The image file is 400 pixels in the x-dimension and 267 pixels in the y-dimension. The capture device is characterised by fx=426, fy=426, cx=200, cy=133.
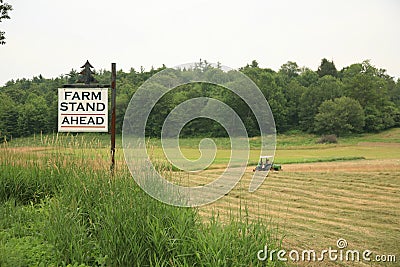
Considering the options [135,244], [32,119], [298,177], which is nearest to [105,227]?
[135,244]

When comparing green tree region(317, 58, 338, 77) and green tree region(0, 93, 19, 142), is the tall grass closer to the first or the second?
green tree region(0, 93, 19, 142)

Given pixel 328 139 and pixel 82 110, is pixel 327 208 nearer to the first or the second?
pixel 82 110

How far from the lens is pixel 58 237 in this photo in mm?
3469

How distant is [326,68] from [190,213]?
2994 centimetres

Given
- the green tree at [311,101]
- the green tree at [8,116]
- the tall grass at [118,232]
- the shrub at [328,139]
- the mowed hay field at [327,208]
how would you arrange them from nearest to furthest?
the tall grass at [118,232], the mowed hay field at [327,208], the green tree at [8,116], the shrub at [328,139], the green tree at [311,101]

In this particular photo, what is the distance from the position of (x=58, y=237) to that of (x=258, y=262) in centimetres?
164

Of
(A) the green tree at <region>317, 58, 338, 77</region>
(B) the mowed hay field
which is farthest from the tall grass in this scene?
(A) the green tree at <region>317, 58, 338, 77</region>

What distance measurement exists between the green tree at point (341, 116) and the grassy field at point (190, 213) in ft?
46.8

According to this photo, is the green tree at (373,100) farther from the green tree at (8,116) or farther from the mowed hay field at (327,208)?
the green tree at (8,116)

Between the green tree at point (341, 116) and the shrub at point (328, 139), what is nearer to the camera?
the shrub at point (328, 139)

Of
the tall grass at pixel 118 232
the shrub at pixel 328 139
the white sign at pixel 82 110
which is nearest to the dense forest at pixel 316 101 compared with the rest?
the shrub at pixel 328 139

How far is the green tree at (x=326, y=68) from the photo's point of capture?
3103 cm

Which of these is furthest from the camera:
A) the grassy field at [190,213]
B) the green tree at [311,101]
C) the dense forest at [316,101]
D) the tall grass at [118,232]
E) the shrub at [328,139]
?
the green tree at [311,101]

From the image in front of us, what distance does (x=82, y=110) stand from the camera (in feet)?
17.5
